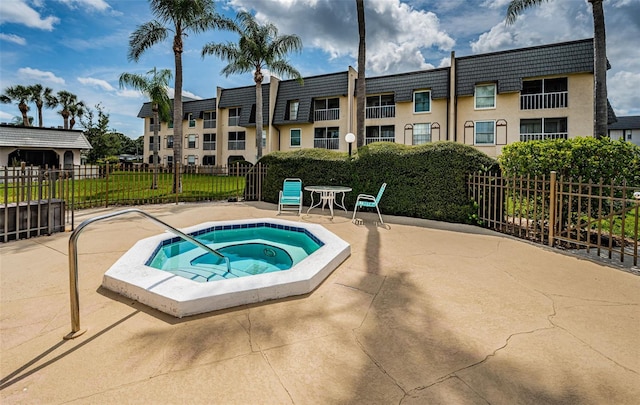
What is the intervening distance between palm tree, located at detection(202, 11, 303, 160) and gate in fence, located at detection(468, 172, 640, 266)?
15729 millimetres

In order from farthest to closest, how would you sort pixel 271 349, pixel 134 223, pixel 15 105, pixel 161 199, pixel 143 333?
pixel 15 105 → pixel 161 199 → pixel 134 223 → pixel 143 333 → pixel 271 349

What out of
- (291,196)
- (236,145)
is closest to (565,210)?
(291,196)

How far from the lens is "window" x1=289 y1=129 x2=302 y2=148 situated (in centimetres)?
2814

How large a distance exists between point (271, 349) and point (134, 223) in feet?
23.2

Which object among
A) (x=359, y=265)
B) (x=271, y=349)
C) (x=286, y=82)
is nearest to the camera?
(x=271, y=349)

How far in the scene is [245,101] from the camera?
3084 centimetres

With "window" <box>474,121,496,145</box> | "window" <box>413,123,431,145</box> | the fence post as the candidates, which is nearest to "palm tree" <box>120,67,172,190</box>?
"window" <box>413,123,431,145</box>

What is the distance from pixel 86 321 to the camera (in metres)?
3.17

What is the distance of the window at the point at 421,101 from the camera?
75.5ft

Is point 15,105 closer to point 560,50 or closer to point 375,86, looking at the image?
point 375,86

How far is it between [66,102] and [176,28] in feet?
137

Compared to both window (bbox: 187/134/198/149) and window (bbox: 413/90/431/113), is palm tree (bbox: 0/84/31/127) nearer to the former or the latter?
window (bbox: 187/134/198/149)

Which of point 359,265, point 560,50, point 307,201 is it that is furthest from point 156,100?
point 560,50

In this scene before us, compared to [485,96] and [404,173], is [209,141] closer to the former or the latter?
[485,96]
